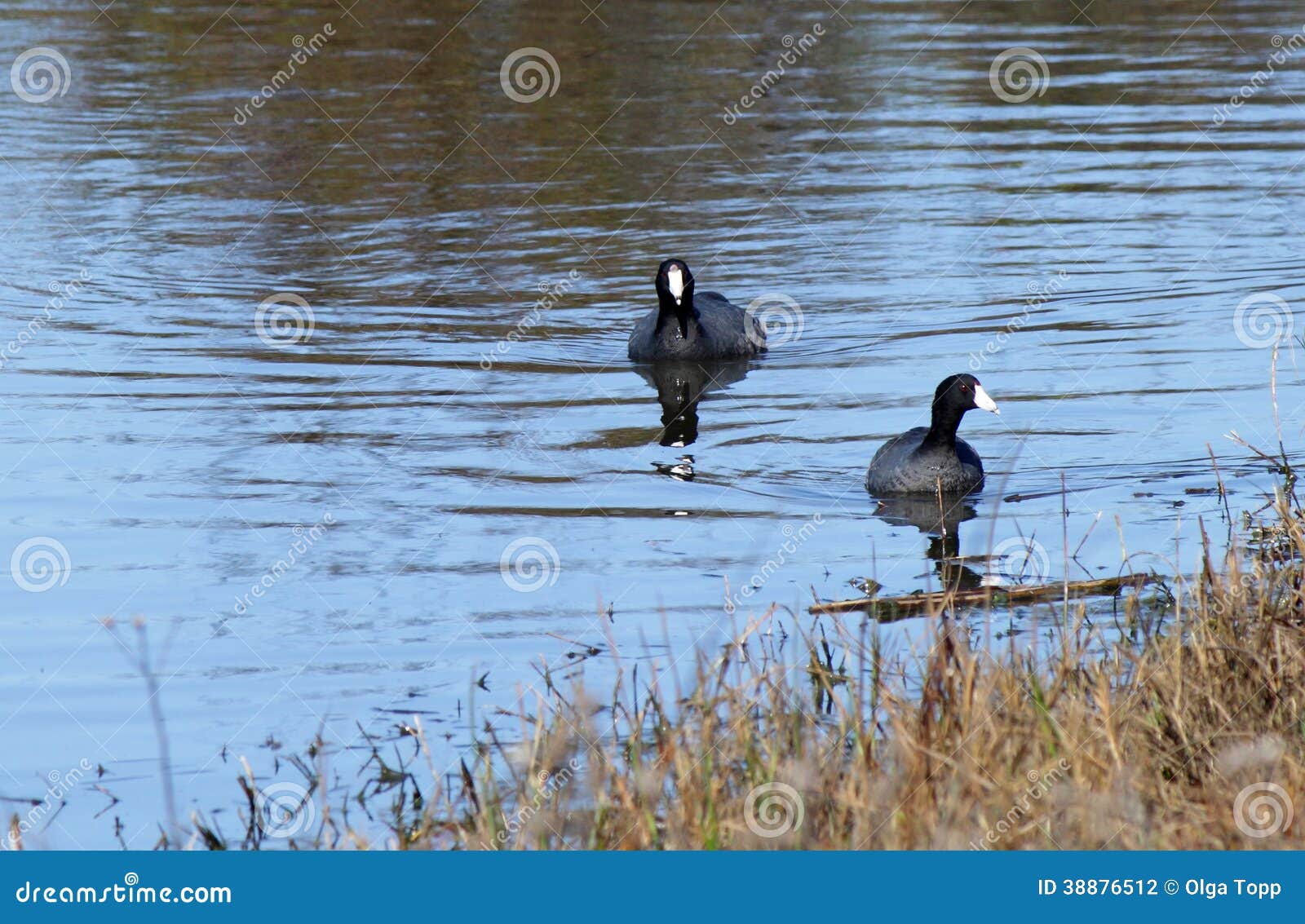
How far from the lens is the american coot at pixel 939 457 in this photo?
35.9 feet

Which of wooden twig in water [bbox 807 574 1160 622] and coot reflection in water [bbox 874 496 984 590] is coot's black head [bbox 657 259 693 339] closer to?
coot reflection in water [bbox 874 496 984 590]

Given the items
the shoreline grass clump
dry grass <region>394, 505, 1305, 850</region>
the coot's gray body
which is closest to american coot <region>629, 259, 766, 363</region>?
the coot's gray body

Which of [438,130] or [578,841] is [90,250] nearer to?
[438,130]

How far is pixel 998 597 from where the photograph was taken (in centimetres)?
868

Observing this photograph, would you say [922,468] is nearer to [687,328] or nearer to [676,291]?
[676,291]

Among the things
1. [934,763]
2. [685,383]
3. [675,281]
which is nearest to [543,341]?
[675,281]

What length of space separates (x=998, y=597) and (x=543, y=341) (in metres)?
7.66

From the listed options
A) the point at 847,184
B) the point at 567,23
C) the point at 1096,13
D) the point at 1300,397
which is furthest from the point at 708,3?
the point at 1300,397

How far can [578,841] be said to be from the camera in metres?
5.75

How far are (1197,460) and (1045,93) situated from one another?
16261mm

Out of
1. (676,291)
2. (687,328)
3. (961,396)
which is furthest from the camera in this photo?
(687,328)

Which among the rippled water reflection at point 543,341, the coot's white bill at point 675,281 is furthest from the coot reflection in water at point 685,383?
the coot's white bill at point 675,281

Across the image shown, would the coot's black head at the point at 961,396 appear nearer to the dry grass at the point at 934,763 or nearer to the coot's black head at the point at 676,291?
the dry grass at the point at 934,763

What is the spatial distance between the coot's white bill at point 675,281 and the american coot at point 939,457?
402 cm
